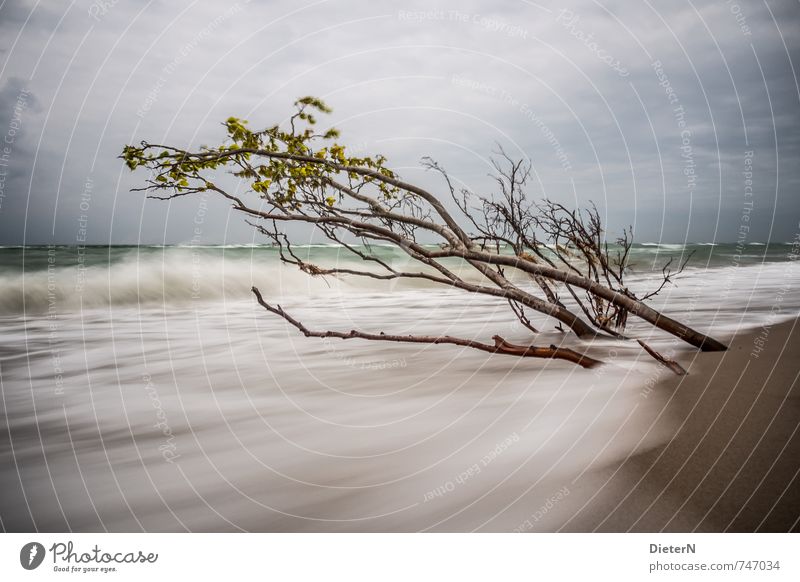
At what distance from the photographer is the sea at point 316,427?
6.80 ft

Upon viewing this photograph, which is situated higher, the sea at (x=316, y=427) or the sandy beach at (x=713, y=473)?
the sandy beach at (x=713, y=473)

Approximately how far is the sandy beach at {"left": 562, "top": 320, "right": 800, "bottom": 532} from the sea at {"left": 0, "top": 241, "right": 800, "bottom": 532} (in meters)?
0.12

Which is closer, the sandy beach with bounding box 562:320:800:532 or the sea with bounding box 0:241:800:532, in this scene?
the sandy beach with bounding box 562:320:800:532
